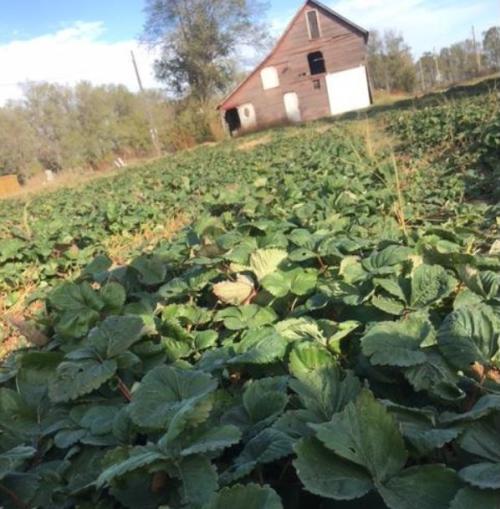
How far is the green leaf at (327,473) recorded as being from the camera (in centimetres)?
88

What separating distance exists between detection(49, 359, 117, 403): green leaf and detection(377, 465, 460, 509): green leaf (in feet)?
2.74

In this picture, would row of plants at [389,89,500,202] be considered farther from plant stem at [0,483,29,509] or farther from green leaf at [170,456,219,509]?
plant stem at [0,483,29,509]

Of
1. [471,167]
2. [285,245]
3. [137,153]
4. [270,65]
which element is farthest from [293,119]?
[285,245]

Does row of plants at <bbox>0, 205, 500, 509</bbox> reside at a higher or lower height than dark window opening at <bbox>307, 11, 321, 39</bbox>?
lower

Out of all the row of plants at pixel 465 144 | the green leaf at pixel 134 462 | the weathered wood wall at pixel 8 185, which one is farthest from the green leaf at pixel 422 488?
the weathered wood wall at pixel 8 185

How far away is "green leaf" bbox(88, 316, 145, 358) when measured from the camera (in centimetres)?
156

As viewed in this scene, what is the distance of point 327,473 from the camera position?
3.02ft

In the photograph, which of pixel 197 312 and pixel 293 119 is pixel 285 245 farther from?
pixel 293 119

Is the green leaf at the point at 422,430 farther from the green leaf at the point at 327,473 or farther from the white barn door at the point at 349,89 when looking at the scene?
the white barn door at the point at 349,89

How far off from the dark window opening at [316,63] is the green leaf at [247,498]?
43465 mm

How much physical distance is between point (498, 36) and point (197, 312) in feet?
217

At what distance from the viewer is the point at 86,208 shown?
1205 cm

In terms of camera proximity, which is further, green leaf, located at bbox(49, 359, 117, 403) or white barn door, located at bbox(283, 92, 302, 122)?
white barn door, located at bbox(283, 92, 302, 122)

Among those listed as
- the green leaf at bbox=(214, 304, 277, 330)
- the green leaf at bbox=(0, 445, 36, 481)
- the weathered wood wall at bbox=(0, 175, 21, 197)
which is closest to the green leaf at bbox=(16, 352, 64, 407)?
the green leaf at bbox=(0, 445, 36, 481)
